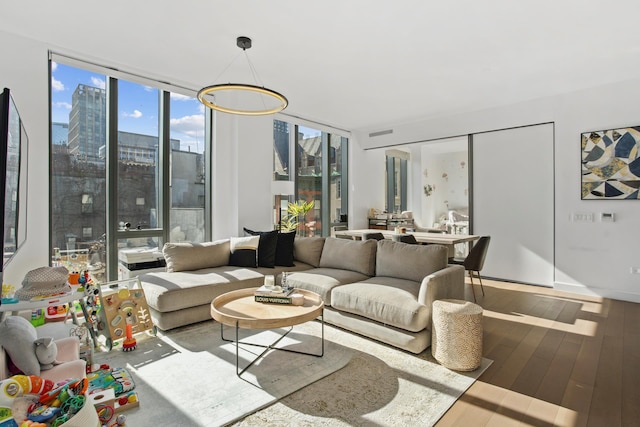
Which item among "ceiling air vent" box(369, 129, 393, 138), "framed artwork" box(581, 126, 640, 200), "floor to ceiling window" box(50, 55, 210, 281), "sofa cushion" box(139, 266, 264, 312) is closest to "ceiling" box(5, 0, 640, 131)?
"floor to ceiling window" box(50, 55, 210, 281)

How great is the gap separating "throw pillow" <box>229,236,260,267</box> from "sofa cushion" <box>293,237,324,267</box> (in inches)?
22.7

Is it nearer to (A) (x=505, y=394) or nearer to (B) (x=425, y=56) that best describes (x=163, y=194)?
(B) (x=425, y=56)

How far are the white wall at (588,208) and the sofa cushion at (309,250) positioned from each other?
140 inches

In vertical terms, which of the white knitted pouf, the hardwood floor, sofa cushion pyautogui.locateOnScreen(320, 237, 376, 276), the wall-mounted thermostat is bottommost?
the hardwood floor

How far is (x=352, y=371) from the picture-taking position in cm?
250

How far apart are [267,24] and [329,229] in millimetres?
4619

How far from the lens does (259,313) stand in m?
2.55

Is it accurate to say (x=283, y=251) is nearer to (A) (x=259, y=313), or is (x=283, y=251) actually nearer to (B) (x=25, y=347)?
(A) (x=259, y=313)

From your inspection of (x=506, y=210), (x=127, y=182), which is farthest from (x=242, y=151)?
(x=506, y=210)

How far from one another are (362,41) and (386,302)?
2.62 m

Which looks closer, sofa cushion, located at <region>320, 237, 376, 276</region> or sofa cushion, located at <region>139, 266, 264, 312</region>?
sofa cushion, located at <region>139, 266, 264, 312</region>

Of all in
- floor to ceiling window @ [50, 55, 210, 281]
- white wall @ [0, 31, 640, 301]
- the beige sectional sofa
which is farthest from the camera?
floor to ceiling window @ [50, 55, 210, 281]

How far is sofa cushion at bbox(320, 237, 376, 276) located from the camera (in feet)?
12.8

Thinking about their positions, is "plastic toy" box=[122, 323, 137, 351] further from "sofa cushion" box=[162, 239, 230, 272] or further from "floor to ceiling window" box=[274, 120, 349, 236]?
"floor to ceiling window" box=[274, 120, 349, 236]
